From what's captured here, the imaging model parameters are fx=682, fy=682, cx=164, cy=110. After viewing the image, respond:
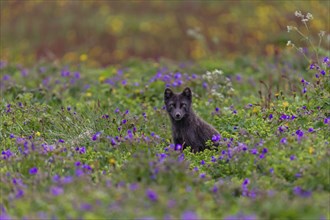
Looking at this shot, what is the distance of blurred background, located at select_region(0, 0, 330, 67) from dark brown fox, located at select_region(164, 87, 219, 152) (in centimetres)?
920

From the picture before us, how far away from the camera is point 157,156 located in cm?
641

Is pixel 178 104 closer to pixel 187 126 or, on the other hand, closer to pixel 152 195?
pixel 187 126

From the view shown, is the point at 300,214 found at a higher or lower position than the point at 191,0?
lower

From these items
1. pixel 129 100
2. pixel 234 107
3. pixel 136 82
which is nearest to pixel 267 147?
pixel 234 107

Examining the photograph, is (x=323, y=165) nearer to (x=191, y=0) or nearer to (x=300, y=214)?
(x=300, y=214)

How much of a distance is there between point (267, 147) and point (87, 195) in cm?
218

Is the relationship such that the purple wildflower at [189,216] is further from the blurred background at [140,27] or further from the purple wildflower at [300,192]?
the blurred background at [140,27]

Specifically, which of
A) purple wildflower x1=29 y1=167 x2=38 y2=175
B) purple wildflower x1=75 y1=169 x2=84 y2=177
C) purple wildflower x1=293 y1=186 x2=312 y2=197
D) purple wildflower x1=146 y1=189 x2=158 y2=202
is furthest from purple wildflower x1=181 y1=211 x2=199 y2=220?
purple wildflower x1=29 y1=167 x2=38 y2=175

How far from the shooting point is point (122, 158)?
277 inches

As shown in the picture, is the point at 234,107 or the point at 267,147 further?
the point at 234,107

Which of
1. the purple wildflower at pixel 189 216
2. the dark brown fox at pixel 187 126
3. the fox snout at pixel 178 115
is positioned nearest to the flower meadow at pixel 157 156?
the purple wildflower at pixel 189 216

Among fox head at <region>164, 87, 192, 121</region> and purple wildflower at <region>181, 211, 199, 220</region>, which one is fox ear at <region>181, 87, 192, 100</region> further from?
purple wildflower at <region>181, 211, 199, 220</region>

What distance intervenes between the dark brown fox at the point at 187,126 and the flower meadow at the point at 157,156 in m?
0.25

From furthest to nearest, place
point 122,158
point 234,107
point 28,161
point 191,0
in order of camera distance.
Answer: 1. point 191,0
2. point 234,107
3. point 122,158
4. point 28,161
